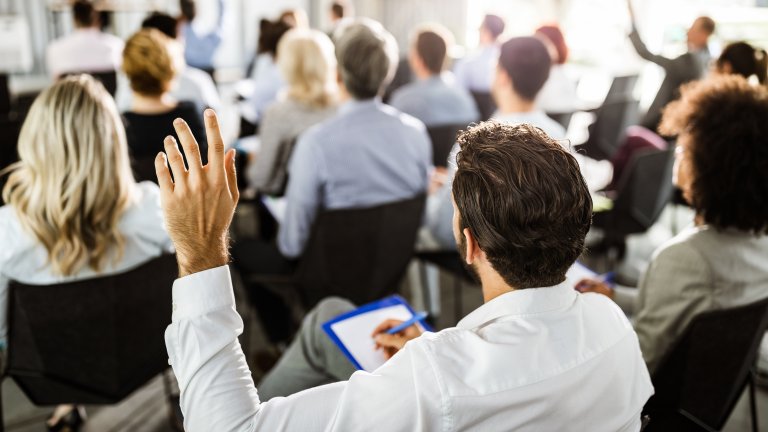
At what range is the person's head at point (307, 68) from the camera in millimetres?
3209

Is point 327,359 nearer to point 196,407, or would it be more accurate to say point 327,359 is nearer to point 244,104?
point 196,407

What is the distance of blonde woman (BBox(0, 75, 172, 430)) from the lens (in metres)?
1.76

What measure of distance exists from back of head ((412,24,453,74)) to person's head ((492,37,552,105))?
123cm

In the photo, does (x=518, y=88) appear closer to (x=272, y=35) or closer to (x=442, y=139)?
(x=442, y=139)

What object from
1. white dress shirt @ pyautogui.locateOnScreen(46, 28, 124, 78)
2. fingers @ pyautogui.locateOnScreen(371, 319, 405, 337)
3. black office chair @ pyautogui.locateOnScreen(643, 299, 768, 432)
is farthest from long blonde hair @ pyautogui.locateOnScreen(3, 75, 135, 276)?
white dress shirt @ pyautogui.locateOnScreen(46, 28, 124, 78)

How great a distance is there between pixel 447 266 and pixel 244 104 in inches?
118

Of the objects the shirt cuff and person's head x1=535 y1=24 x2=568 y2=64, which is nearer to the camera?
the shirt cuff

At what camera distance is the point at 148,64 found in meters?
3.05

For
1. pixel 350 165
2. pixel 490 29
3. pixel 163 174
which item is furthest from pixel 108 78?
pixel 163 174

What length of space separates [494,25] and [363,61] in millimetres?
3316

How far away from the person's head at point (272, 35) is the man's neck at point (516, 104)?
2.74 meters

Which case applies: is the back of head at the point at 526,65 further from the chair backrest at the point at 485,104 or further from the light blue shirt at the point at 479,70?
the light blue shirt at the point at 479,70

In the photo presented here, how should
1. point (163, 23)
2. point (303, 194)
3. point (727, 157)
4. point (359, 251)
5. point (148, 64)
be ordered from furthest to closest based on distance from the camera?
point (163, 23) < point (148, 64) < point (303, 194) < point (359, 251) < point (727, 157)

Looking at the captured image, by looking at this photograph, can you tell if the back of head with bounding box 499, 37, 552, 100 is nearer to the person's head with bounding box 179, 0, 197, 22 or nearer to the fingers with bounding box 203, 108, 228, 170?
the fingers with bounding box 203, 108, 228, 170
